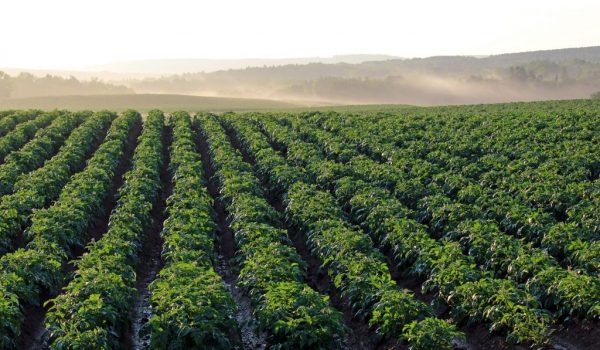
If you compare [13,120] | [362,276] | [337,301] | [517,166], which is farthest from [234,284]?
[13,120]

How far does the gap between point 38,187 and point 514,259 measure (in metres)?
14.0

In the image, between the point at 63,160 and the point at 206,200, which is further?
the point at 63,160

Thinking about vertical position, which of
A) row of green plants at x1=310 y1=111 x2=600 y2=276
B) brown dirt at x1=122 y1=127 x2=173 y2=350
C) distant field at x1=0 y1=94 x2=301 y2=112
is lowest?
brown dirt at x1=122 y1=127 x2=173 y2=350

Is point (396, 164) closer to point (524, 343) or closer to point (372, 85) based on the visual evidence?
point (524, 343)

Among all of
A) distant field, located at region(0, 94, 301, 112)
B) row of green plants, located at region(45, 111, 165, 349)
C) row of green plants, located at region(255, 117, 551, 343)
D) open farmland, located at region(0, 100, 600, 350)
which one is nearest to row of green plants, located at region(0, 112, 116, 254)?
open farmland, located at region(0, 100, 600, 350)

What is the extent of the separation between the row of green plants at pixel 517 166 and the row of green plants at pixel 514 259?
0.62 m

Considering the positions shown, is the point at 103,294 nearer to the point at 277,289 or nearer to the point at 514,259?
the point at 277,289

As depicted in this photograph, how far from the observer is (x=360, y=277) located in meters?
11.6

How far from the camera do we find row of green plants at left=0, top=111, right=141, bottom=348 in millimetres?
10739

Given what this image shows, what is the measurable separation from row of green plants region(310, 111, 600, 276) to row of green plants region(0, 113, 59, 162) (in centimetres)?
1561

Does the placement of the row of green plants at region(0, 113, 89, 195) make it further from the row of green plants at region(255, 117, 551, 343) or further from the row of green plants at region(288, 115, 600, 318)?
the row of green plants at region(288, 115, 600, 318)

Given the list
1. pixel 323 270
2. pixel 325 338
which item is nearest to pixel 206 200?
pixel 323 270

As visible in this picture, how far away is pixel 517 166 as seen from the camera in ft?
72.6

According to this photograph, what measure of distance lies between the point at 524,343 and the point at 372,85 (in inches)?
6093
